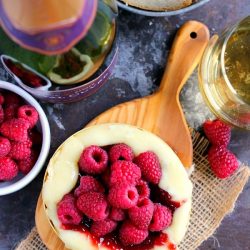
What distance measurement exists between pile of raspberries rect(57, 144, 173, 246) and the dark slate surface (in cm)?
17

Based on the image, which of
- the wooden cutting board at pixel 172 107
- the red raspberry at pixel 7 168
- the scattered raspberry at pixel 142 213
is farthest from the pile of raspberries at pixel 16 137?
the scattered raspberry at pixel 142 213

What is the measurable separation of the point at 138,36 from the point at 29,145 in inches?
11.0

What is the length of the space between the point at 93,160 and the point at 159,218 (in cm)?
13

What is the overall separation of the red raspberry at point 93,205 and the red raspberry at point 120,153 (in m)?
0.06

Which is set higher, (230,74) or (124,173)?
(230,74)

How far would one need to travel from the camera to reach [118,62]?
1.01 m

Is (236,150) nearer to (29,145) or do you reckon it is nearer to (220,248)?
(220,248)

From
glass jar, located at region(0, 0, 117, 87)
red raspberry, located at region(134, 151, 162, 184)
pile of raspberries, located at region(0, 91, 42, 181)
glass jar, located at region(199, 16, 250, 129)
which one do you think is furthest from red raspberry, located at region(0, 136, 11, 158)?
glass jar, located at region(199, 16, 250, 129)

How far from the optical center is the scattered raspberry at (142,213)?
803mm

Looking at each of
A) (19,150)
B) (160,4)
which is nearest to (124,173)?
(19,150)

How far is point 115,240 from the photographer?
0.87 m

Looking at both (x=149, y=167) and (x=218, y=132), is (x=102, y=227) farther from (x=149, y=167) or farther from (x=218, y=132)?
(x=218, y=132)

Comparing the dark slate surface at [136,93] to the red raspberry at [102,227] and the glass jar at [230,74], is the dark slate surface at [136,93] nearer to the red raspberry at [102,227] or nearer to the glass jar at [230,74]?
the glass jar at [230,74]

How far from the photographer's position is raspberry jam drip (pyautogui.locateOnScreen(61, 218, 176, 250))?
0.85 meters
